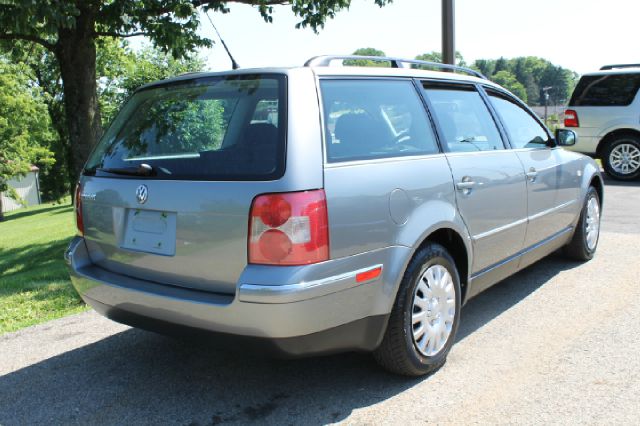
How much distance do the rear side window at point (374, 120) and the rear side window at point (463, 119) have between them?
7.0 inches

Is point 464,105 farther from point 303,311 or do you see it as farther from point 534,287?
point 303,311

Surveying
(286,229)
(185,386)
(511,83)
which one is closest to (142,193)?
(286,229)

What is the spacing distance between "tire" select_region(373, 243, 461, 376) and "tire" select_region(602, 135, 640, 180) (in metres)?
9.73

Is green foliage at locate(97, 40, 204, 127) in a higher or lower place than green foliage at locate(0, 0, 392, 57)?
higher

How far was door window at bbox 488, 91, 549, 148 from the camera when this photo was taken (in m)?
4.50

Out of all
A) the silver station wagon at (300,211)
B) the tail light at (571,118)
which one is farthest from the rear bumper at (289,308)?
the tail light at (571,118)

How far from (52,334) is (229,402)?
1988 mm

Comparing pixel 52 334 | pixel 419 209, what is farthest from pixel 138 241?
pixel 52 334

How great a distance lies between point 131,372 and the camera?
12.0 feet

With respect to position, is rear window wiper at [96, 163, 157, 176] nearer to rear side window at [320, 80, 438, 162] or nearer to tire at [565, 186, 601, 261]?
rear side window at [320, 80, 438, 162]

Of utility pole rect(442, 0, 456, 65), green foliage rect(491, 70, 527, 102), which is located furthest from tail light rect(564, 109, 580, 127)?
green foliage rect(491, 70, 527, 102)

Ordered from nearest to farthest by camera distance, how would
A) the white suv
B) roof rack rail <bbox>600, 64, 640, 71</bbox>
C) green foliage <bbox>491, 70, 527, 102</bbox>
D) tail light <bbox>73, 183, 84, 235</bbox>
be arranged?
tail light <bbox>73, 183, 84, 235</bbox>, the white suv, roof rack rail <bbox>600, 64, 640, 71</bbox>, green foliage <bbox>491, 70, 527, 102</bbox>

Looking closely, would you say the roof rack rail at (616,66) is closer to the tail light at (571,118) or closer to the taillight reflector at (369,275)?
the tail light at (571,118)

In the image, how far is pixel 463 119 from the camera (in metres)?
4.03
